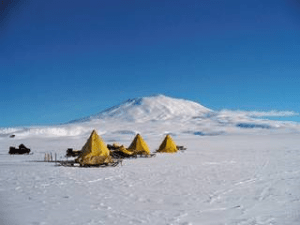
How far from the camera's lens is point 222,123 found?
183875 mm

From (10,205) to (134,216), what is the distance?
3947mm

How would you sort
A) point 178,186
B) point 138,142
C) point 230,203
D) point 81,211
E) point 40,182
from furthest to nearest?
point 138,142, point 40,182, point 178,186, point 230,203, point 81,211

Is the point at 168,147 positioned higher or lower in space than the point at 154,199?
higher

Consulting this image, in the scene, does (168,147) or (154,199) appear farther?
(168,147)


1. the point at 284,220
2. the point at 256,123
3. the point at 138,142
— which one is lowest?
the point at 284,220

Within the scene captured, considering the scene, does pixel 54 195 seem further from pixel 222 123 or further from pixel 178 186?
pixel 222 123

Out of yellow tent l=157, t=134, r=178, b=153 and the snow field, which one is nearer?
the snow field

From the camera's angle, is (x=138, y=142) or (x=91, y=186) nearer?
(x=91, y=186)

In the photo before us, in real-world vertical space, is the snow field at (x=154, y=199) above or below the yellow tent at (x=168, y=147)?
below

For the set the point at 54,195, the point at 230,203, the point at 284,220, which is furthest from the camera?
→ the point at 54,195

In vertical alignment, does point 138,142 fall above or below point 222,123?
below

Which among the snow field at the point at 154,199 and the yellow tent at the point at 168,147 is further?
the yellow tent at the point at 168,147

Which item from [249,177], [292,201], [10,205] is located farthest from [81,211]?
[249,177]

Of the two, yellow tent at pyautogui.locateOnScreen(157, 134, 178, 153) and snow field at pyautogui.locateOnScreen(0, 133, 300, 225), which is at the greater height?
yellow tent at pyautogui.locateOnScreen(157, 134, 178, 153)
